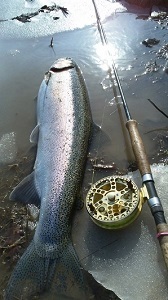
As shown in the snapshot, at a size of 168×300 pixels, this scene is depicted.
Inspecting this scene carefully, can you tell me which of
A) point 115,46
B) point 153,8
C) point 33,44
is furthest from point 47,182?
point 153,8

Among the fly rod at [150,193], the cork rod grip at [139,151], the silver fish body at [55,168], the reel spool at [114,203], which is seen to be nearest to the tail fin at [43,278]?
the silver fish body at [55,168]

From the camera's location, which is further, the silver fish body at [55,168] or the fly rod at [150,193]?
the silver fish body at [55,168]

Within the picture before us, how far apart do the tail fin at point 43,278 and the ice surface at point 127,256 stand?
14cm

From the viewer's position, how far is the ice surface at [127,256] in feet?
8.88

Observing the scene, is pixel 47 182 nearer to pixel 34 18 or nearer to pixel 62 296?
pixel 62 296

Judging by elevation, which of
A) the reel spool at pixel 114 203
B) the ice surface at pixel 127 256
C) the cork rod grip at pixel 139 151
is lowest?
the ice surface at pixel 127 256

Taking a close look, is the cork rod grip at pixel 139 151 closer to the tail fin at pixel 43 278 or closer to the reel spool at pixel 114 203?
the reel spool at pixel 114 203

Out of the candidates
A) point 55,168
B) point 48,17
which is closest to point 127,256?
point 55,168

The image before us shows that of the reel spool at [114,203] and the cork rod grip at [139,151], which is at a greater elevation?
the cork rod grip at [139,151]

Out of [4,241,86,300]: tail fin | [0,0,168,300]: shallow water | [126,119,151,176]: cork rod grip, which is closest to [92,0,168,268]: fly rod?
[126,119,151,176]: cork rod grip

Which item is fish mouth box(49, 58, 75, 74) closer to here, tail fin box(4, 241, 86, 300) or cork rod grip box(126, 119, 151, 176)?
cork rod grip box(126, 119, 151, 176)

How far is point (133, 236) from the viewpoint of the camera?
3.02m

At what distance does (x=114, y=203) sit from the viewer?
299 centimetres

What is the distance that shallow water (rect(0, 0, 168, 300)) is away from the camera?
13.2 feet
